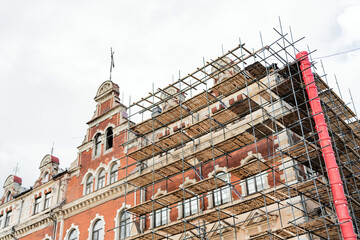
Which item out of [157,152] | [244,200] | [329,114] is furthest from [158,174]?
[329,114]

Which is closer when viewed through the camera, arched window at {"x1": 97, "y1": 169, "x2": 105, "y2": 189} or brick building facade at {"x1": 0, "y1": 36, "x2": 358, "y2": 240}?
brick building facade at {"x1": 0, "y1": 36, "x2": 358, "y2": 240}

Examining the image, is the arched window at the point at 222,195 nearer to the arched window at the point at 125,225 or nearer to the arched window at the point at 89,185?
the arched window at the point at 125,225

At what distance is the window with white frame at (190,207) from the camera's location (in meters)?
26.7

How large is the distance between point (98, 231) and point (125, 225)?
2.32m

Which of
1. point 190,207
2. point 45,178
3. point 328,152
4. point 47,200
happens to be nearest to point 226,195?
point 190,207

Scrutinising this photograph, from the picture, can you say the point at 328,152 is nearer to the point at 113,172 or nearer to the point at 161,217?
the point at 161,217

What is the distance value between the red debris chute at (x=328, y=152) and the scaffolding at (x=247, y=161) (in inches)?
13.9

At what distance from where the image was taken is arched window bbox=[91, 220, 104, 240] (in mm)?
30500

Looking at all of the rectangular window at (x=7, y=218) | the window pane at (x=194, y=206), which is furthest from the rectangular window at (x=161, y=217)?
the rectangular window at (x=7, y=218)

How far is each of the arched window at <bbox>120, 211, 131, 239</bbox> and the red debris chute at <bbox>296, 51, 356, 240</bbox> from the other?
1261 centimetres

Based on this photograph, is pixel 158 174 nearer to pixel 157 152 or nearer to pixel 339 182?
pixel 157 152

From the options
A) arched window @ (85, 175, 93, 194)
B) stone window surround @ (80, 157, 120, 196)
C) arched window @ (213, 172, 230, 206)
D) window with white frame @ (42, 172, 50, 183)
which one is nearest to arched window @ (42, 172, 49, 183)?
window with white frame @ (42, 172, 50, 183)

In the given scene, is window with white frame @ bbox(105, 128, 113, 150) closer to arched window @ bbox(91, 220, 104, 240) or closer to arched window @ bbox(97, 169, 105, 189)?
arched window @ bbox(97, 169, 105, 189)

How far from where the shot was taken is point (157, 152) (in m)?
29.0
